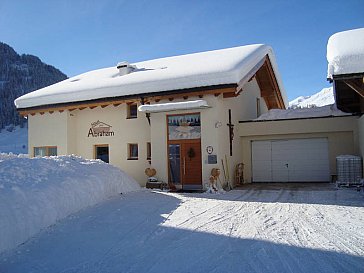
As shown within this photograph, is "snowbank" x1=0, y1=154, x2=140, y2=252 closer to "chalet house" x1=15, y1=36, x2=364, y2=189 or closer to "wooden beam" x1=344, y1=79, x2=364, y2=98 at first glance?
"chalet house" x1=15, y1=36, x2=364, y2=189

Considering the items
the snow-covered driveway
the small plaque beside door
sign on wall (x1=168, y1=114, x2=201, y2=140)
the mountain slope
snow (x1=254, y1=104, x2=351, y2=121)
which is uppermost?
the mountain slope

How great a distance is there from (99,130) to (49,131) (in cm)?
275

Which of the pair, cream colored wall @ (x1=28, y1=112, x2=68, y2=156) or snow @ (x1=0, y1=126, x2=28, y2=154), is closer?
cream colored wall @ (x1=28, y1=112, x2=68, y2=156)

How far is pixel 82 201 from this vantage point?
8.23 metres

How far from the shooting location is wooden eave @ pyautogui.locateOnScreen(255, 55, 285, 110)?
60.4 ft

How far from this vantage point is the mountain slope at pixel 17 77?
68250 mm

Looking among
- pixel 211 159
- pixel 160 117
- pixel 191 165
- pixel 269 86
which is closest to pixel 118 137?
pixel 160 117

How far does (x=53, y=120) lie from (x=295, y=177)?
1176cm

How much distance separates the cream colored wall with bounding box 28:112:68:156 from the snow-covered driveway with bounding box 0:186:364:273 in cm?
770

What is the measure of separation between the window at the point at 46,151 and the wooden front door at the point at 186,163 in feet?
21.4

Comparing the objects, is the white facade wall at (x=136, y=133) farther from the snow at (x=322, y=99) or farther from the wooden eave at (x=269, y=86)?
the snow at (x=322, y=99)

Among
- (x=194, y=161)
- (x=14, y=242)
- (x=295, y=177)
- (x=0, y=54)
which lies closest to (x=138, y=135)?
(x=194, y=161)

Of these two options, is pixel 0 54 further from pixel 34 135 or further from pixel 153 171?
pixel 153 171

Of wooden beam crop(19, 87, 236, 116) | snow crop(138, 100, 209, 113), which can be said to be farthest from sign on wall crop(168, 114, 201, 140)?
wooden beam crop(19, 87, 236, 116)
